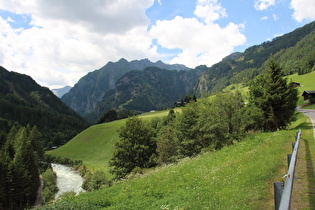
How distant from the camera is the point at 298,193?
7.06 meters

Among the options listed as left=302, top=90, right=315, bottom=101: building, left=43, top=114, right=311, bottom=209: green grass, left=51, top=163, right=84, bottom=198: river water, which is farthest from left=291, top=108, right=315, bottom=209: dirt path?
left=302, top=90, right=315, bottom=101: building

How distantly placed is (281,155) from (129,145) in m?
30.6

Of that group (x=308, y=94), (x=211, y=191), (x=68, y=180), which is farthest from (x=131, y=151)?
(x=308, y=94)

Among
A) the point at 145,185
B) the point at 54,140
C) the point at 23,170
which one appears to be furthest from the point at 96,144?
the point at 145,185

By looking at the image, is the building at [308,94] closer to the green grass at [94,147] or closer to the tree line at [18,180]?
the green grass at [94,147]

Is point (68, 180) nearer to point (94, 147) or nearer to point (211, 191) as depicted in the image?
point (94, 147)

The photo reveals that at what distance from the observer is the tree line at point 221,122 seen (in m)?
30.0

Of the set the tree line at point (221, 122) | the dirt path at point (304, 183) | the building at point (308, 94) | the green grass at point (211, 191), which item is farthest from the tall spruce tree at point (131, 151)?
the building at point (308, 94)

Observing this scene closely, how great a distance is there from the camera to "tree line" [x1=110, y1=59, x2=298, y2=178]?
30.0m

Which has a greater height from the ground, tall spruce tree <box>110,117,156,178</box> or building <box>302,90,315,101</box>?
building <box>302,90,315,101</box>

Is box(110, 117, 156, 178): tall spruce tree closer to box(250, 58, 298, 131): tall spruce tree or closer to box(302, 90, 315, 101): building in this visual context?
box(250, 58, 298, 131): tall spruce tree

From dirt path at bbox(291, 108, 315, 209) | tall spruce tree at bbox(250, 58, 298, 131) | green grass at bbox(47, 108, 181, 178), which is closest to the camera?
dirt path at bbox(291, 108, 315, 209)

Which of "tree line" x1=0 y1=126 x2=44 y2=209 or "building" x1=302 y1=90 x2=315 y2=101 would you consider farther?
"building" x1=302 y1=90 x2=315 y2=101

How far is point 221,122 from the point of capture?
32.4 meters
